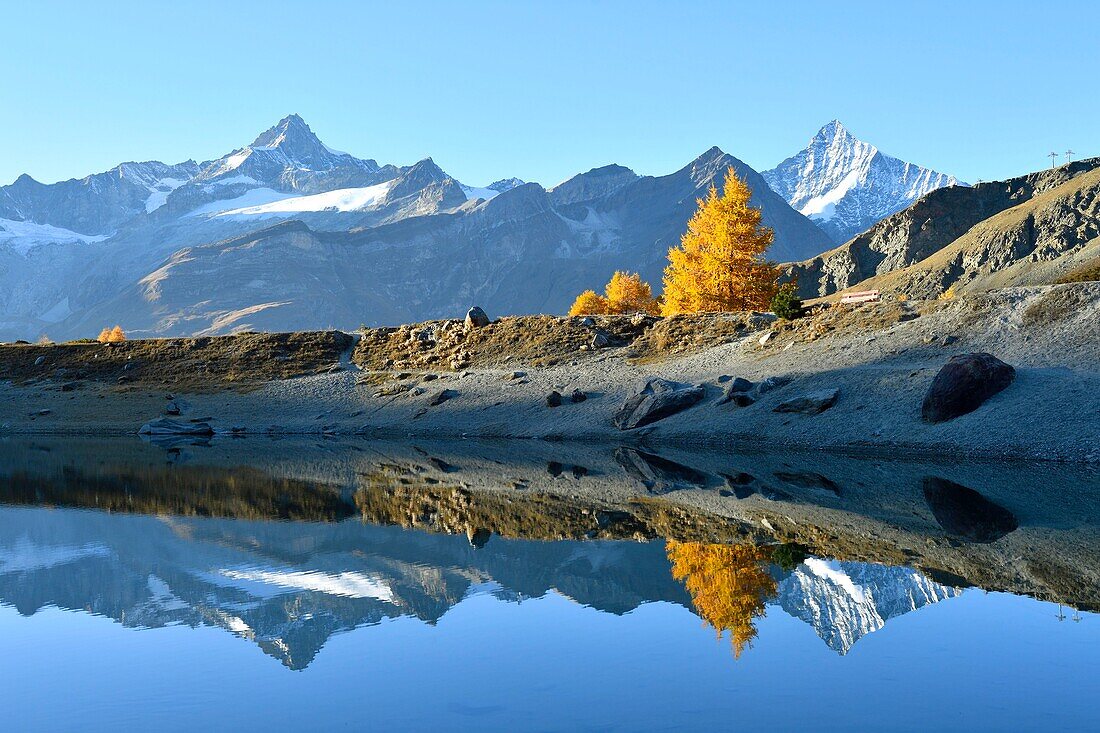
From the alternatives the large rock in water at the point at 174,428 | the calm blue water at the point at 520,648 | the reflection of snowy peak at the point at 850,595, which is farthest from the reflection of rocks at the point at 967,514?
the large rock in water at the point at 174,428

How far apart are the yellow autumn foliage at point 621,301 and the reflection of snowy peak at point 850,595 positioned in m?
89.9

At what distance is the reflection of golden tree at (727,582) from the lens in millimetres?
15438

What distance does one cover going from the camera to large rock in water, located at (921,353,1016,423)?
41375mm

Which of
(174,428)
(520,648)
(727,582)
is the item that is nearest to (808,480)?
(727,582)

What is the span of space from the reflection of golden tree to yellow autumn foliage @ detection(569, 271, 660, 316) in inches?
3448

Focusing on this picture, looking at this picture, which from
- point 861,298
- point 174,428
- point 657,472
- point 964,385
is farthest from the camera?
point 174,428

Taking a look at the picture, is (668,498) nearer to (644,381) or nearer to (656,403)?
(656,403)

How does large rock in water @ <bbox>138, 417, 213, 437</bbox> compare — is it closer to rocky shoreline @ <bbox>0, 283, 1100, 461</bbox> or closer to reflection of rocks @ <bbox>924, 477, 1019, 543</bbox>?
rocky shoreline @ <bbox>0, 283, 1100, 461</bbox>

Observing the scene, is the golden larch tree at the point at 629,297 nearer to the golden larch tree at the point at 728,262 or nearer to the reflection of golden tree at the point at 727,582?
the golden larch tree at the point at 728,262

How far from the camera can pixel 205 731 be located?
11398 mm

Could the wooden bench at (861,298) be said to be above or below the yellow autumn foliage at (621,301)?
below

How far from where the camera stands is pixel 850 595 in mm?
16672

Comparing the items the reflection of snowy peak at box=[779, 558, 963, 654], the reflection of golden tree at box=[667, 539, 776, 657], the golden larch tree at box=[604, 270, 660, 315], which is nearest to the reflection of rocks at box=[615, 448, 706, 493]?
the reflection of golden tree at box=[667, 539, 776, 657]

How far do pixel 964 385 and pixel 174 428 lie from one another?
54396mm
